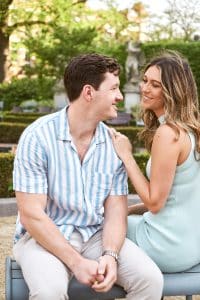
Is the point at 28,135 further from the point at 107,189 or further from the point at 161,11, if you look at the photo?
the point at 161,11

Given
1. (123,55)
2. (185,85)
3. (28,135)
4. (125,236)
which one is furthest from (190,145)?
(123,55)

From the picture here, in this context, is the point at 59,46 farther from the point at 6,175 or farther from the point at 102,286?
the point at 102,286

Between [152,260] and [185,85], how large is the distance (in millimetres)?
733

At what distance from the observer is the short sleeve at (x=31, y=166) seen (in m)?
2.85

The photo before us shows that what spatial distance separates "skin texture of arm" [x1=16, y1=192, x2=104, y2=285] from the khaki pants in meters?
0.04

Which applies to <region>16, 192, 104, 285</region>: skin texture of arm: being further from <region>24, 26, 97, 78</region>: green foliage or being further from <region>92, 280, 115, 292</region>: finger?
<region>24, 26, 97, 78</region>: green foliage

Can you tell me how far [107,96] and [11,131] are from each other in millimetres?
12386

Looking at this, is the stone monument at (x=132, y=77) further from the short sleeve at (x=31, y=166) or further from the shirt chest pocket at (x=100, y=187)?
the short sleeve at (x=31, y=166)

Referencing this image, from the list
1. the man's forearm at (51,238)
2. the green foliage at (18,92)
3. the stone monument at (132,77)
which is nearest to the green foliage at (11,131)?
the stone monument at (132,77)

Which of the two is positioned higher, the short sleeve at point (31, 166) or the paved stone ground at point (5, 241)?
the short sleeve at point (31, 166)

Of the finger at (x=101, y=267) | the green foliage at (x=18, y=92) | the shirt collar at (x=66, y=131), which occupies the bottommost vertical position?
the green foliage at (x=18, y=92)

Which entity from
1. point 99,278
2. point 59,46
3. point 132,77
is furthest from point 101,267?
point 59,46

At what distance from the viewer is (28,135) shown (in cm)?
290

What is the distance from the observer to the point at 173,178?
9.61ft
